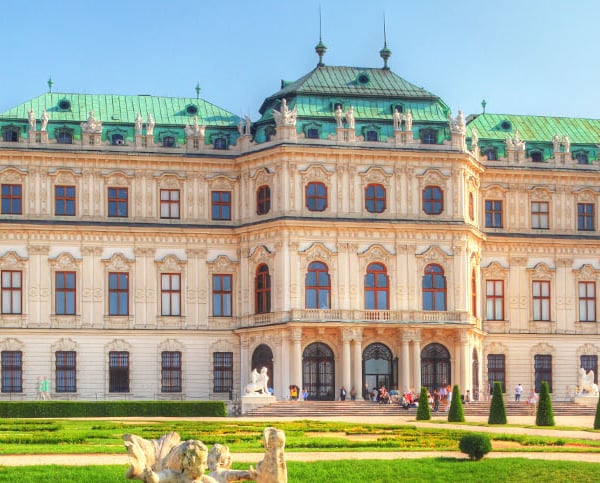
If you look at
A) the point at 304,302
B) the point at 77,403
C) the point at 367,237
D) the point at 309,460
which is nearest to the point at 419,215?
the point at 367,237

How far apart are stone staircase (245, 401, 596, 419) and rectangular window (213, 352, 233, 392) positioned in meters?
6.98

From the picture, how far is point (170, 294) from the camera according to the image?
68000mm

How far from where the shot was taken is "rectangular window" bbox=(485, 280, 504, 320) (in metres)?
71.3

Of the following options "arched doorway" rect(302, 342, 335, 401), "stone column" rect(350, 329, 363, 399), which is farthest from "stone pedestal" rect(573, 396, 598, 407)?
"arched doorway" rect(302, 342, 335, 401)

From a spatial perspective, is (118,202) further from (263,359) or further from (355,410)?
(355,410)

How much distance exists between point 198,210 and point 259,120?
539cm

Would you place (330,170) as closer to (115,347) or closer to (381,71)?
(381,71)

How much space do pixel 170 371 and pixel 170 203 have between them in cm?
826

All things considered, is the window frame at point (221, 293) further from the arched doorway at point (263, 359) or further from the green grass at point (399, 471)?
the green grass at point (399, 471)

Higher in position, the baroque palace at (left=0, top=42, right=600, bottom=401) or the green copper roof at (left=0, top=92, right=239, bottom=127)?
the green copper roof at (left=0, top=92, right=239, bottom=127)

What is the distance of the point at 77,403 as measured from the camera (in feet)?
182

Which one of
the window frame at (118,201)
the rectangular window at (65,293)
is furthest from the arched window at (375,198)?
the rectangular window at (65,293)

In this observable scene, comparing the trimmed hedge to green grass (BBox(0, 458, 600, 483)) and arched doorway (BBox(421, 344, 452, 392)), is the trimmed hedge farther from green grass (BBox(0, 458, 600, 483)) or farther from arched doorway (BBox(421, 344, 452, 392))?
green grass (BBox(0, 458, 600, 483))

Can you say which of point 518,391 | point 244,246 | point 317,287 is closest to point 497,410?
point 317,287
